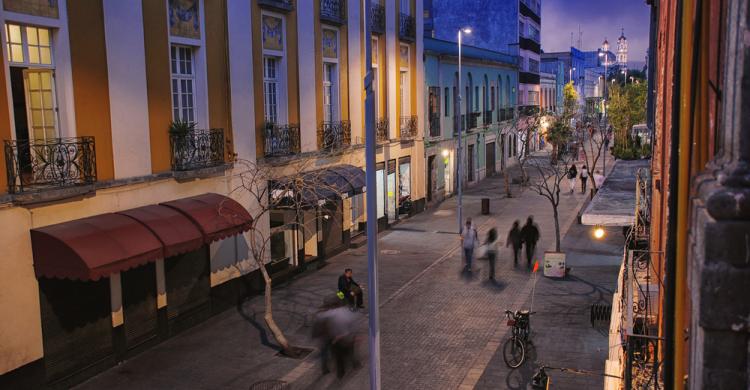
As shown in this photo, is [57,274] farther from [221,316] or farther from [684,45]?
[684,45]

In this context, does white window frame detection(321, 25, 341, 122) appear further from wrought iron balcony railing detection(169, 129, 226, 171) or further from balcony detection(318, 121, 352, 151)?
wrought iron balcony railing detection(169, 129, 226, 171)

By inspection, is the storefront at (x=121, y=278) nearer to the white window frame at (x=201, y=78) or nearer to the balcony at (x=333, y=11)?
the white window frame at (x=201, y=78)

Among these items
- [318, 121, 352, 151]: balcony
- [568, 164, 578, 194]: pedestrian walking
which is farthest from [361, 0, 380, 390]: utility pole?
[568, 164, 578, 194]: pedestrian walking

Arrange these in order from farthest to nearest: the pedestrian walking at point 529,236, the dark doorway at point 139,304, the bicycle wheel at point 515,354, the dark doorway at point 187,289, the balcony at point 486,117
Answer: the balcony at point 486,117 → the pedestrian walking at point 529,236 → the dark doorway at point 187,289 → the dark doorway at point 139,304 → the bicycle wheel at point 515,354

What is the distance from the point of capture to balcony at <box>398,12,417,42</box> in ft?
101

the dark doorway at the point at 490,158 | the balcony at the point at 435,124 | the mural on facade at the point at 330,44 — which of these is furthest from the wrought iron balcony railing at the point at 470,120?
the mural on facade at the point at 330,44

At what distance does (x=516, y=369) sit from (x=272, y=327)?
207 inches

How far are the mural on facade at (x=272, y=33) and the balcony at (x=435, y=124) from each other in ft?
53.5

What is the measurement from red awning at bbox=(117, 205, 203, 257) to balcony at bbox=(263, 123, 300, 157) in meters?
5.66

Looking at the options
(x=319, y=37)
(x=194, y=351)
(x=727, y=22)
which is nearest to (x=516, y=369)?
(x=194, y=351)

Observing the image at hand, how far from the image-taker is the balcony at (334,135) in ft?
78.9

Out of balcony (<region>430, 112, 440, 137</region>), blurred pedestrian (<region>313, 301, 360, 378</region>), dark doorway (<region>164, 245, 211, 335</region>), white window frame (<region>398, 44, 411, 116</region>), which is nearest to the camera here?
blurred pedestrian (<region>313, 301, 360, 378</region>)

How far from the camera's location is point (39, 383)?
12.8 m

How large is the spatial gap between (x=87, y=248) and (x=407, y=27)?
21.6 m
